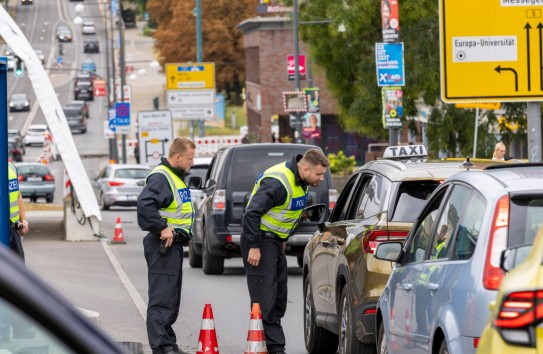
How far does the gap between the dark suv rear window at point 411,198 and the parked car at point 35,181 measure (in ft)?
131

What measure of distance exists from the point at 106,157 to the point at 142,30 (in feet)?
236

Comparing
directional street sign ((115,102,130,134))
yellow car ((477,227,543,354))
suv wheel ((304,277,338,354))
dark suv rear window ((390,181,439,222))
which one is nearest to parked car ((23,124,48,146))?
directional street sign ((115,102,130,134))

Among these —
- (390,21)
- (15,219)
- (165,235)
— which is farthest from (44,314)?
(390,21)

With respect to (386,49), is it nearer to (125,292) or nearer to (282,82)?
(125,292)

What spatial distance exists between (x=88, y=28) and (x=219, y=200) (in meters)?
121

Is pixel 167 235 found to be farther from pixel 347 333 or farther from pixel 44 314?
pixel 44 314

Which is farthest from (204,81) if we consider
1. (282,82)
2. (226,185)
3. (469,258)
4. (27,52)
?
(469,258)

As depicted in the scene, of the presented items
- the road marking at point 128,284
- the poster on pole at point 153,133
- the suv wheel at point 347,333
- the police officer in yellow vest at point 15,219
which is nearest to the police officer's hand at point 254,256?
the suv wheel at point 347,333

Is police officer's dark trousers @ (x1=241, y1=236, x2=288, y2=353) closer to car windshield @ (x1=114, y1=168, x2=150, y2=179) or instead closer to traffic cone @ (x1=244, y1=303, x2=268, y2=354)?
traffic cone @ (x1=244, y1=303, x2=268, y2=354)

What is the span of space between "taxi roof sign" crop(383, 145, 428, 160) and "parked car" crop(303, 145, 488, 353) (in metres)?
0.02

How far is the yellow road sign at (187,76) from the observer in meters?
57.1

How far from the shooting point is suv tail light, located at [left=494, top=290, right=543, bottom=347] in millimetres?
4973

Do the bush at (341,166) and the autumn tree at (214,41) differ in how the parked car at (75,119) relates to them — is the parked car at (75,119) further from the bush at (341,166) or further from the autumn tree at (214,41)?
the bush at (341,166)

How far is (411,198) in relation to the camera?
10.3 m
